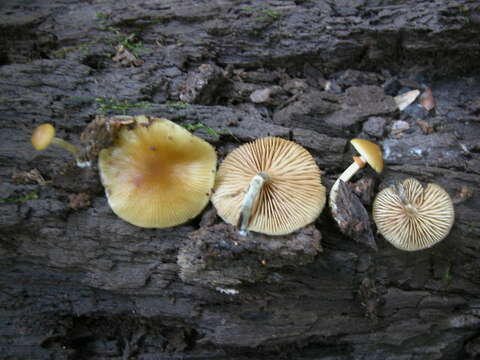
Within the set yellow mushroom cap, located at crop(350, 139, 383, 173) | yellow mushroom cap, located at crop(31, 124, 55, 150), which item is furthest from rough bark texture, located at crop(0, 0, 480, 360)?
yellow mushroom cap, located at crop(31, 124, 55, 150)

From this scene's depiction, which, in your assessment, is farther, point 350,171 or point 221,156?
point 221,156

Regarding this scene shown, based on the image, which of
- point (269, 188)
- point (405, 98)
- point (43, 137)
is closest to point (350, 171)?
point (269, 188)

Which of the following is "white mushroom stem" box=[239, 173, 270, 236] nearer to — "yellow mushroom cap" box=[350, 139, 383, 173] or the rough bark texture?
the rough bark texture

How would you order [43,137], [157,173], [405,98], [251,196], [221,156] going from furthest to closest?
1. [405,98]
2. [221,156]
3. [157,173]
4. [251,196]
5. [43,137]

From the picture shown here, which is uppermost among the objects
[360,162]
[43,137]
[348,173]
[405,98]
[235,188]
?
[405,98]

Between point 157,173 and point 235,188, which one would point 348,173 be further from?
point 157,173

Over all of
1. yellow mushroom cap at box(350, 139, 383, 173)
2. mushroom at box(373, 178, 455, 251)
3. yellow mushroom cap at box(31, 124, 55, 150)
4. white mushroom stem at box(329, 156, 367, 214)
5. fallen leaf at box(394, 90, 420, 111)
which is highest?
fallen leaf at box(394, 90, 420, 111)

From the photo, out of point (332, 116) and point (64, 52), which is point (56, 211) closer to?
point (64, 52)
